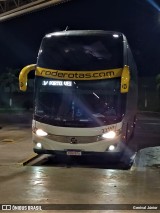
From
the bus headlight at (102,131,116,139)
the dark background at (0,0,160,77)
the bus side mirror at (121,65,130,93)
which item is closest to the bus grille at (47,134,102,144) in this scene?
the bus headlight at (102,131,116,139)

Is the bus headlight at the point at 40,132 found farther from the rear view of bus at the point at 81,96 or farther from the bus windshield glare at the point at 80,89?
the bus windshield glare at the point at 80,89

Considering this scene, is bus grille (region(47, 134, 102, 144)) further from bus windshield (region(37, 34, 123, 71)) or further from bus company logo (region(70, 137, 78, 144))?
bus windshield (region(37, 34, 123, 71))

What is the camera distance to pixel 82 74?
510 inches

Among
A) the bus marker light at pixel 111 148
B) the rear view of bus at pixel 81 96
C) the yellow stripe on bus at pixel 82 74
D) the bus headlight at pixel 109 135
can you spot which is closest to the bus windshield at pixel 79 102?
the rear view of bus at pixel 81 96

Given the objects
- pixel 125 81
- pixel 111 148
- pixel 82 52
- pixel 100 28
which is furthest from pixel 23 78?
pixel 100 28

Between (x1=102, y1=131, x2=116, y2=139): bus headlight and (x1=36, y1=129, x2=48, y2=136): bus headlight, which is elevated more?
(x1=36, y1=129, x2=48, y2=136): bus headlight

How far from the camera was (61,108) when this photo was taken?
42.4 feet

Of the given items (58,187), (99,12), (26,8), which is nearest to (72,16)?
(99,12)

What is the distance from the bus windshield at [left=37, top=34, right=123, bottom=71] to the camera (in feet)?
42.8

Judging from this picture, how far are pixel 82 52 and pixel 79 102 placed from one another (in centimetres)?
143

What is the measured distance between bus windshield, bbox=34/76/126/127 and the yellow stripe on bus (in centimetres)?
11

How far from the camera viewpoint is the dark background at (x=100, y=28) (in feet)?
174

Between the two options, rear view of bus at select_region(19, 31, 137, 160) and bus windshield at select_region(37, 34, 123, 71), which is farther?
bus windshield at select_region(37, 34, 123, 71)

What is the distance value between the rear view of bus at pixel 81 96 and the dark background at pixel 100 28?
112 ft
